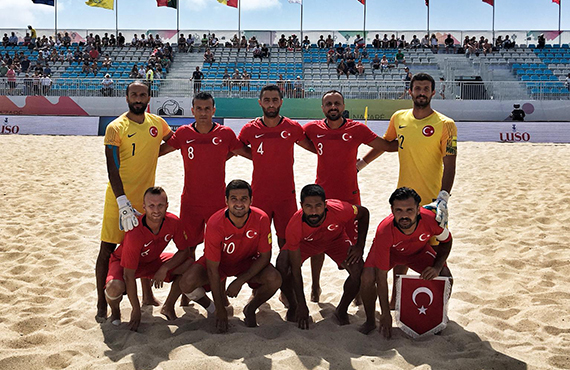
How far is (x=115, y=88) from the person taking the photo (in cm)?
2045

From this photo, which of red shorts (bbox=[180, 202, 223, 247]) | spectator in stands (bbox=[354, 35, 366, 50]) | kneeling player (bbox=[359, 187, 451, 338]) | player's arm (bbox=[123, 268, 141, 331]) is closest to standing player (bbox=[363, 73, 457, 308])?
kneeling player (bbox=[359, 187, 451, 338])

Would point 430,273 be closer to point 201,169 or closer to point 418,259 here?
point 418,259

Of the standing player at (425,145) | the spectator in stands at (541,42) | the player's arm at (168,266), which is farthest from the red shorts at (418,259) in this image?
the spectator in stands at (541,42)

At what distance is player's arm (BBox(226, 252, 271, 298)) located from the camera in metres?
3.93

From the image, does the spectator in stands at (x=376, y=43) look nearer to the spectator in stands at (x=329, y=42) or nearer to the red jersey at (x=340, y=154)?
the spectator in stands at (x=329, y=42)

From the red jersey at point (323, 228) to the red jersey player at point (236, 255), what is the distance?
0.20m

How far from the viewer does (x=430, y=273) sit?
12.4ft

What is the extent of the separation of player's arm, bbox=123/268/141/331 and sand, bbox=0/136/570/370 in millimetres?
99

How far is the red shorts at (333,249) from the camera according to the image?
4.19 meters

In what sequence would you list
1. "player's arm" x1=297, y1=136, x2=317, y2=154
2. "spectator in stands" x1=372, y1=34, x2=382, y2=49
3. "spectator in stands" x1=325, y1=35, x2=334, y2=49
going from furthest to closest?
1. "spectator in stands" x1=325, y1=35, x2=334, y2=49
2. "spectator in stands" x1=372, y1=34, x2=382, y2=49
3. "player's arm" x1=297, y1=136, x2=317, y2=154

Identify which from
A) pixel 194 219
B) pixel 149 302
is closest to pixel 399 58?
pixel 194 219

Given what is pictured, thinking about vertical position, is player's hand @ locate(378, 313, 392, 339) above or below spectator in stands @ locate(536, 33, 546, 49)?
below

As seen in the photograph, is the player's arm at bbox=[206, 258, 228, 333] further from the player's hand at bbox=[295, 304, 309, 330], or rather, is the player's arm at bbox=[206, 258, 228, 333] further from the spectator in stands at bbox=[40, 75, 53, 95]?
the spectator in stands at bbox=[40, 75, 53, 95]

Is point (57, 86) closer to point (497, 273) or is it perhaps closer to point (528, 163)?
point (528, 163)
